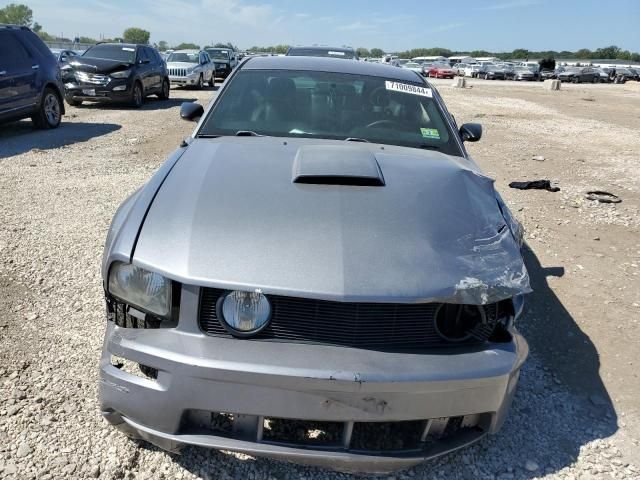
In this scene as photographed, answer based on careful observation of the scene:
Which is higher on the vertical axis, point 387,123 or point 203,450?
point 387,123

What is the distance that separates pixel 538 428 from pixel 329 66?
273 cm

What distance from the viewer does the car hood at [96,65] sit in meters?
13.4

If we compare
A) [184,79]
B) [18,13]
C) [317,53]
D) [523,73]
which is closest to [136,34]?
[18,13]

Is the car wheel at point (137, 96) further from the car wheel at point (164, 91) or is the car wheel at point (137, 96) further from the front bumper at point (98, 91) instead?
the car wheel at point (164, 91)

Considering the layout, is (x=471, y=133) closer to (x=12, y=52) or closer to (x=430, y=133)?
(x=430, y=133)

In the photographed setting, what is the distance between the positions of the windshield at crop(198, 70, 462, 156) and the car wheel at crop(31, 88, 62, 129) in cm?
812

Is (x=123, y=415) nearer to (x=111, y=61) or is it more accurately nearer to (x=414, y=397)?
(x=414, y=397)

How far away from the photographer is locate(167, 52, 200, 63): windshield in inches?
843

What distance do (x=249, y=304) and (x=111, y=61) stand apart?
552 inches

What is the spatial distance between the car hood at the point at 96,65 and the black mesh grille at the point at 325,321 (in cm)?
1354

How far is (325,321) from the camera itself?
1901 mm

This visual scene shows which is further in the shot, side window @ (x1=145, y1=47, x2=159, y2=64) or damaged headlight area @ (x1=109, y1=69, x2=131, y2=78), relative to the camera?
side window @ (x1=145, y1=47, x2=159, y2=64)

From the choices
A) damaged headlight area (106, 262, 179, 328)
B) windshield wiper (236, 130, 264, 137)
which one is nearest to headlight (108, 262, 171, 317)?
damaged headlight area (106, 262, 179, 328)

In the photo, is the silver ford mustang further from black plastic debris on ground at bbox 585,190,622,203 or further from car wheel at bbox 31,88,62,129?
car wheel at bbox 31,88,62,129
